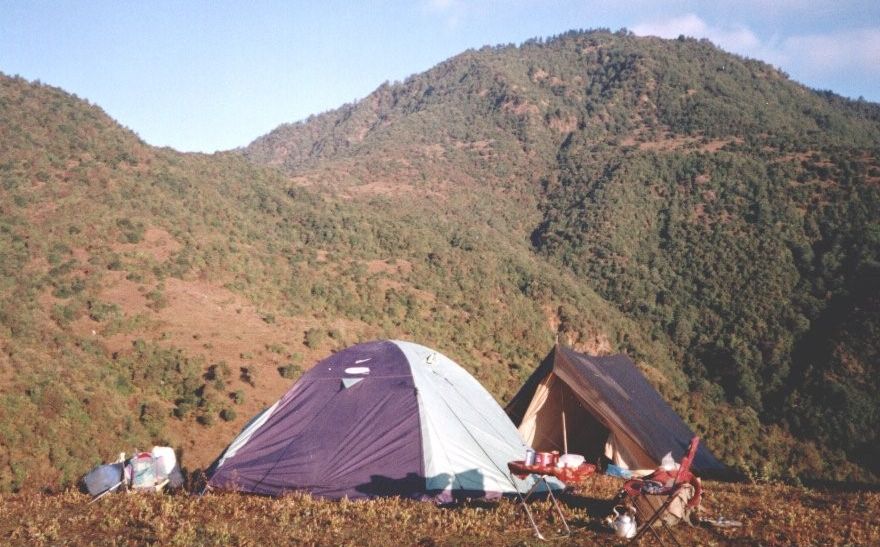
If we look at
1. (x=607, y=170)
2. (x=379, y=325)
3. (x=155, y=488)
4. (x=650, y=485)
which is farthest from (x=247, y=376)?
(x=607, y=170)

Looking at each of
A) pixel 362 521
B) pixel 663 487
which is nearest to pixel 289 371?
pixel 362 521

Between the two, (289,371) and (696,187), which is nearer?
(289,371)

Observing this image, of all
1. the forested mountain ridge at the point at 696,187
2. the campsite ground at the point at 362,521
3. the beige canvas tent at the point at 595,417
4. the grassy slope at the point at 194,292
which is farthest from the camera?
the forested mountain ridge at the point at 696,187

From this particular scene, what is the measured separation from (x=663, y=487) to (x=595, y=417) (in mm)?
5428

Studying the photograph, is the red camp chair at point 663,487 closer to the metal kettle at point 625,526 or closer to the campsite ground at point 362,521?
the metal kettle at point 625,526

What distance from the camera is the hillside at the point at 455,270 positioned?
70.5 ft

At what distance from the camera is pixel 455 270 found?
46312 millimetres

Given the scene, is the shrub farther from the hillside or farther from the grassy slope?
the hillside

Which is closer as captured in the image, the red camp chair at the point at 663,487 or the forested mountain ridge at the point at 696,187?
the red camp chair at the point at 663,487

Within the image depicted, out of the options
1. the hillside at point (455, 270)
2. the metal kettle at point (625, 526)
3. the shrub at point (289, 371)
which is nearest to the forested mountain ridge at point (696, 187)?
the hillside at point (455, 270)

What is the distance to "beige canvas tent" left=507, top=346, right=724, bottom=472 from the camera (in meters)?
11.3

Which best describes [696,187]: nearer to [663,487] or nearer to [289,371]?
[289,371]

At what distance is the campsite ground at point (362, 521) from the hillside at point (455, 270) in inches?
179

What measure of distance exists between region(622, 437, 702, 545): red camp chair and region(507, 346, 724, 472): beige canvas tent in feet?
15.1
